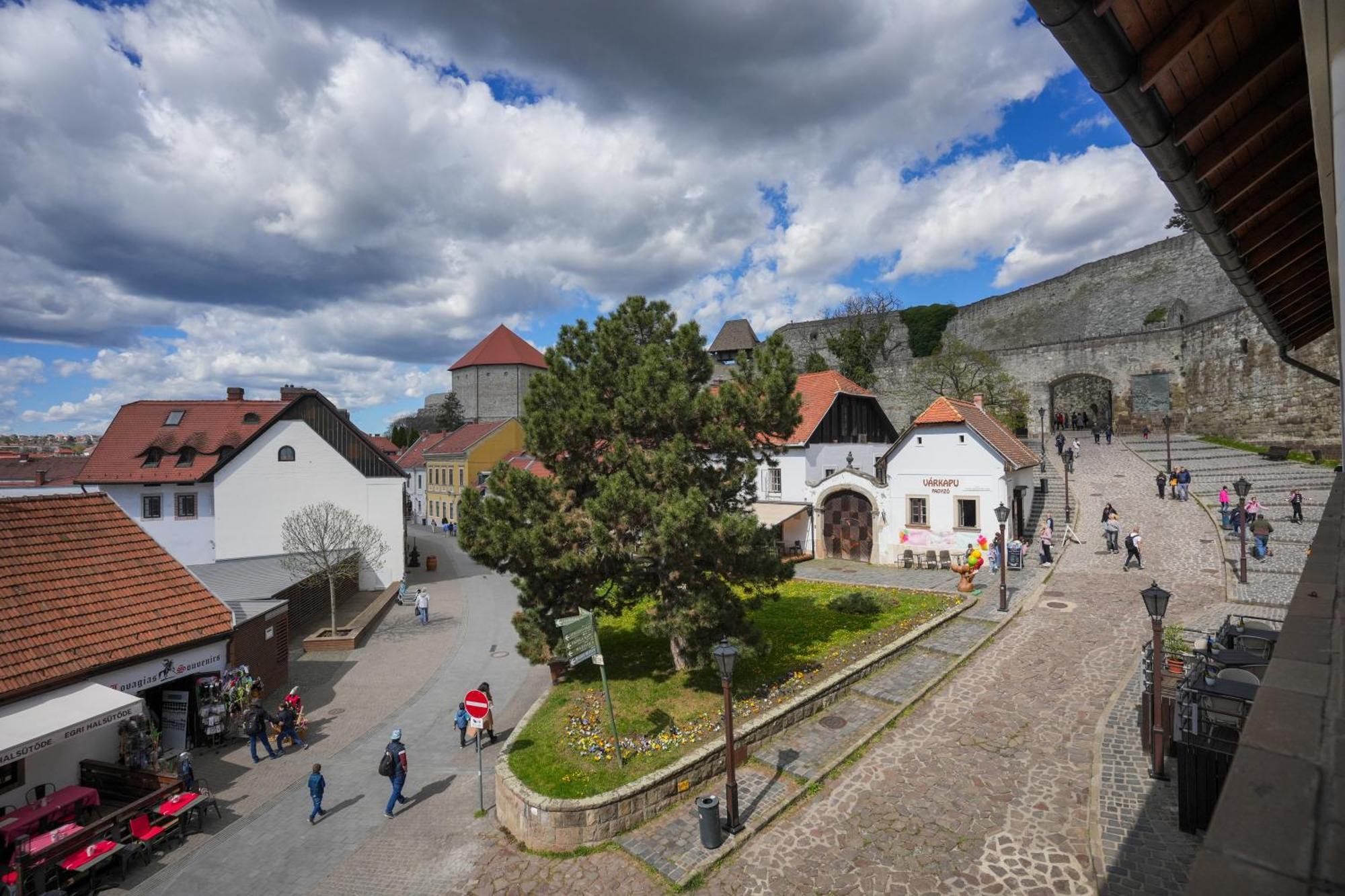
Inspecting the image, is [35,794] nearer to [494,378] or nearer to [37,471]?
[37,471]

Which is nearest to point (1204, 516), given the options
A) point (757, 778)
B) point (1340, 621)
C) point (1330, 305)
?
point (1330, 305)

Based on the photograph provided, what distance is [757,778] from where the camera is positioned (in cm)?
1076

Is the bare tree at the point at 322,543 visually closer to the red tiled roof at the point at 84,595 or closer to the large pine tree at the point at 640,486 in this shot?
the red tiled roof at the point at 84,595

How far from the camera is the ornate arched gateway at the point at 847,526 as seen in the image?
26.0 meters

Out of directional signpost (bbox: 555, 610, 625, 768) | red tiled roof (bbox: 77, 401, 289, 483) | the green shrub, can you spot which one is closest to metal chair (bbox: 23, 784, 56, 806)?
directional signpost (bbox: 555, 610, 625, 768)

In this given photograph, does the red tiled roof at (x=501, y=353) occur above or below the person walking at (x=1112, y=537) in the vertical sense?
above

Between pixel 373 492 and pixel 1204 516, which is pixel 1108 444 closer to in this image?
pixel 1204 516

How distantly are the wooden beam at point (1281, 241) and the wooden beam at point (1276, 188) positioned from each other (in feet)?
2.39

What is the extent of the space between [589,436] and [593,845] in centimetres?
739

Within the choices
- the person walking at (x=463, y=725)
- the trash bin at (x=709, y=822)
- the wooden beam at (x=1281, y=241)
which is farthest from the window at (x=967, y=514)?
the wooden beam at (x=1281, y=241)

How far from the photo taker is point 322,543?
22641 millimetres

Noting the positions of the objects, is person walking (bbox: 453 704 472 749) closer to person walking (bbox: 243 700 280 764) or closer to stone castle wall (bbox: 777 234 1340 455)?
person walking (bbox: 243 700 280 764)

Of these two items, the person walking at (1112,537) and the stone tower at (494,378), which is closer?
the person walking at (1112,537)

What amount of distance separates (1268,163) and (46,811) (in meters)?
16.7
